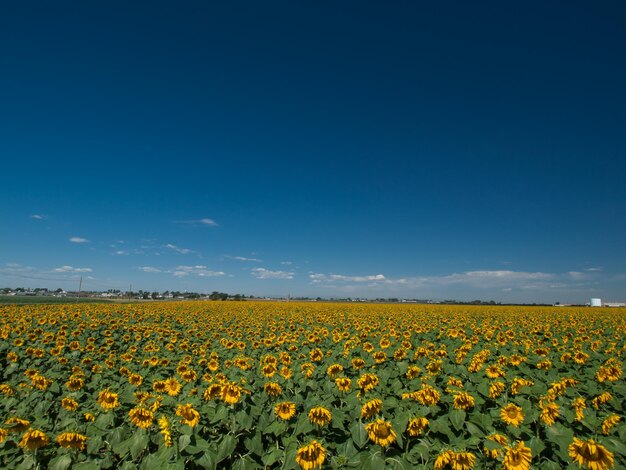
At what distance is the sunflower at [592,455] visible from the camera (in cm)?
318

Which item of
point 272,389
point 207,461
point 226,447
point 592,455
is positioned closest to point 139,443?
point 207,461

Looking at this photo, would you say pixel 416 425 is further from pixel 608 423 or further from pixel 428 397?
pixel 608 423

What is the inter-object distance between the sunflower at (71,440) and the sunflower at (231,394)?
1.69m

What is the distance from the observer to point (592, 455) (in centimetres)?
324

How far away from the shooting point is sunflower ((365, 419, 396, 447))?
3869 mm

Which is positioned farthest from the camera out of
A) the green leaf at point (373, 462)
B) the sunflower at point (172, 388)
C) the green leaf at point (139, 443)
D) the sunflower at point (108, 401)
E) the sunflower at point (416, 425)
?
the sunflower at point (172, 388)

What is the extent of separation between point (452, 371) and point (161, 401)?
21.0 ft

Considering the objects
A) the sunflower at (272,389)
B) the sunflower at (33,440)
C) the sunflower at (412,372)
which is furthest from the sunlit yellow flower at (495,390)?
the sunflower at (33,440)

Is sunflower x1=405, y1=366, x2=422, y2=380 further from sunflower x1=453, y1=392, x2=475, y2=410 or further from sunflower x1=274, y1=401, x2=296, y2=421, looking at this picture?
sunflower x1=274, y1=401, x2=296, y2=421

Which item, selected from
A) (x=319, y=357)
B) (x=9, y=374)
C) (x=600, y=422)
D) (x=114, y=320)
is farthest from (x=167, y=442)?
(x=114, y=320)

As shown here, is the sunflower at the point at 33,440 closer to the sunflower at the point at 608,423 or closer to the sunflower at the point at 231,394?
the sunflower at the point at 231,394

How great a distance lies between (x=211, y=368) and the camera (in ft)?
26.5

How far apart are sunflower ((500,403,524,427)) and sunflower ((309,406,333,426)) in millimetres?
2590

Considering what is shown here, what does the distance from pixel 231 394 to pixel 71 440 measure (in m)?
1.87
